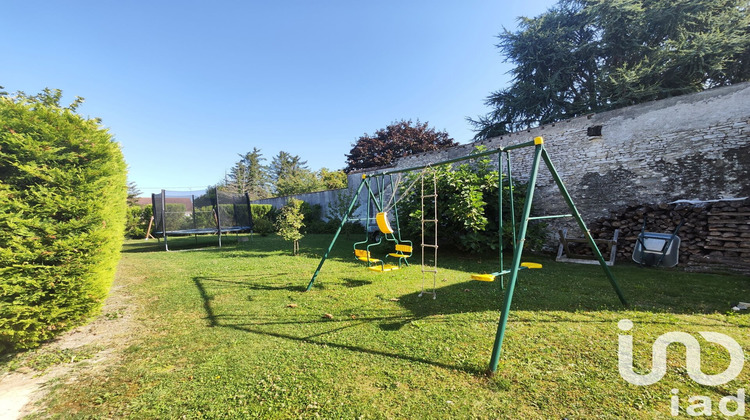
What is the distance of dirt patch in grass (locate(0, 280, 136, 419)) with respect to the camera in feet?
7.06

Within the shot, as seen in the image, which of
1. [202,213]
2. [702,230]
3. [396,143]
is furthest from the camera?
[396,143]

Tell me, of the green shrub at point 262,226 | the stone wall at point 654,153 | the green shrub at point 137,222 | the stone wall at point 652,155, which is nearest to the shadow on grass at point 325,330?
the stone wall at point 652,155

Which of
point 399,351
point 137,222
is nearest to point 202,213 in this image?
point 137,222

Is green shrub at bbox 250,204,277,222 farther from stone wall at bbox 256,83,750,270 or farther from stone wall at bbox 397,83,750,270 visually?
stone wall at bbox 397,83,750,270

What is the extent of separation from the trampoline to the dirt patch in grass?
26.7ft

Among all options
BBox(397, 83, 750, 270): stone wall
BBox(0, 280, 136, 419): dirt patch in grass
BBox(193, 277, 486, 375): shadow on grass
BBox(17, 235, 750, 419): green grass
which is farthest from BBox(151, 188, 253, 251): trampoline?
BBox(397, 83, 750, 270): stone wall

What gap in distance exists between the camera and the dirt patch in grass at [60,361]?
2.15m

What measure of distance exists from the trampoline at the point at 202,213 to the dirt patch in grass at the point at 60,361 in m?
8.14

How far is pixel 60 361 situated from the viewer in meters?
2.73

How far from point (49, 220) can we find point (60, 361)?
141 cm

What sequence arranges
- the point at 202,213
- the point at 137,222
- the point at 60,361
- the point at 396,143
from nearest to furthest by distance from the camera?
the point at 60,361, the point at 202,213, the point at 137,222, the point at 396,143

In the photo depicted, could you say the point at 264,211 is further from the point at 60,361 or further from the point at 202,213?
the point at 60,361

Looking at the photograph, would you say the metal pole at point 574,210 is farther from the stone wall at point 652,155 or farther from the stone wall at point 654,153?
the stone wall at point 654,153

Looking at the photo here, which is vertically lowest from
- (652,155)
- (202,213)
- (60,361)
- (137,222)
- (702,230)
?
(60,361)
